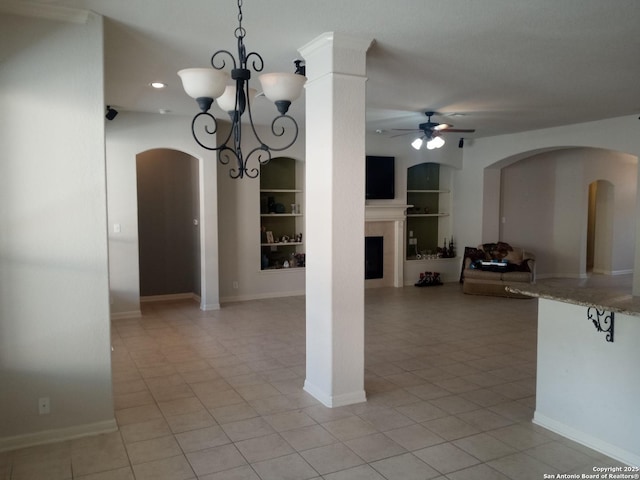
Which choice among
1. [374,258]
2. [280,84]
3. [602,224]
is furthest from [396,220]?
[280,84]

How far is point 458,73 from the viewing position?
488cm

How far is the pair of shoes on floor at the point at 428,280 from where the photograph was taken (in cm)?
956

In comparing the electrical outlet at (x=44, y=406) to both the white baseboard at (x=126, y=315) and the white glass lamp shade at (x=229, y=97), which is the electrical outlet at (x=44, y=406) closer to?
the white glass lamp shade at (x=229, y=97)

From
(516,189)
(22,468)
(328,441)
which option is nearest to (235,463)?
(328,441)

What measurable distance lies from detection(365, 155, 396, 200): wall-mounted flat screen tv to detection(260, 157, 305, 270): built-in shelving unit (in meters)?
1.23

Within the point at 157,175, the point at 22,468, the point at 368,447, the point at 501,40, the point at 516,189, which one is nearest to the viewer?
the point at 22,468

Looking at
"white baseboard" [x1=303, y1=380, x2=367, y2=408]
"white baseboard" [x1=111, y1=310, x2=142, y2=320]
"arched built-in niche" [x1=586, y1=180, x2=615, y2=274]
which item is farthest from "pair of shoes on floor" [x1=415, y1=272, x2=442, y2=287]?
"white baseboard" [x1=303, y1=380, x2=367, y2=408]

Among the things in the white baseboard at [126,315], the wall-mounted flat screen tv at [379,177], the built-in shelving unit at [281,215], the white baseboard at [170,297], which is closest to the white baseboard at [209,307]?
the white baseboard at [170,297]

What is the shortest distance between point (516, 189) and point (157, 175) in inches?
269

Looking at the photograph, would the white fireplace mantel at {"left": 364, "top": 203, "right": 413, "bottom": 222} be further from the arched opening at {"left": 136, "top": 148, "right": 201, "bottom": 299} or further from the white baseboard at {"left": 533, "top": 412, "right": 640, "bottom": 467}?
the white baseboard at {"left": 533, "top": 412, "right": 640, "bottom": 467}

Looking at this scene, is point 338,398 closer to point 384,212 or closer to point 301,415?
point 301,415

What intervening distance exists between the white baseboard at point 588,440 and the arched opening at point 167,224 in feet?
18.4

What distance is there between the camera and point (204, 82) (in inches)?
99.3

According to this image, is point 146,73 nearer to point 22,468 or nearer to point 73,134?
point 73,134
